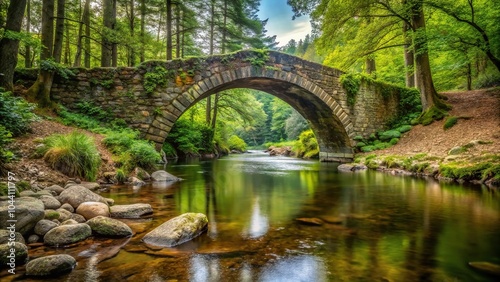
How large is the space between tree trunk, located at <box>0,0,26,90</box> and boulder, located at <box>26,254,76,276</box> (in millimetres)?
6307

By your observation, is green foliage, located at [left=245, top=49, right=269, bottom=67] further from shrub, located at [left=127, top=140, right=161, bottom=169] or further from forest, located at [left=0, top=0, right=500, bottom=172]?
shrub, located at [left=127, top=140, right=161, bottom=169]

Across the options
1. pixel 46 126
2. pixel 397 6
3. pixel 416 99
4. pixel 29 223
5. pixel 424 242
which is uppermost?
pixel 397 6

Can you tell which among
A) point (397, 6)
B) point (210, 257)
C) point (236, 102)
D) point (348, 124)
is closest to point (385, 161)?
point (348, 124)

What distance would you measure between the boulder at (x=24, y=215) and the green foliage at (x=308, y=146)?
1609cm

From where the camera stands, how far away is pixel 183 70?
29.7 ft

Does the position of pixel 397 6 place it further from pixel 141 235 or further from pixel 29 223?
pixel 29 223

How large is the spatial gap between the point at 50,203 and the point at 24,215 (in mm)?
783

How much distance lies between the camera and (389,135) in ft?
38.9

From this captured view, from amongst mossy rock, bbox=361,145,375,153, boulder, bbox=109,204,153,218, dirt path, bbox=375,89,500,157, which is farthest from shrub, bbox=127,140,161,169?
mossy rock, bbox=361,145,375,153

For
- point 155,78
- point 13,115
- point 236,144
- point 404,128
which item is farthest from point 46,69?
point 236,144

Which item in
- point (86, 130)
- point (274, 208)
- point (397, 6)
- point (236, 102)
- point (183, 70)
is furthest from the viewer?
point (236, 102)

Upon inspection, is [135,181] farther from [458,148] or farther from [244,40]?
[244,40]

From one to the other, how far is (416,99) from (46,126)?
1416 centimetres

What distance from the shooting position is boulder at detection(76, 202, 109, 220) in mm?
3262
